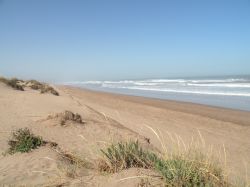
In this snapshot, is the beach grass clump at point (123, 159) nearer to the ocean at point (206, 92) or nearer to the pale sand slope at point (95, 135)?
the pale sand slope at point (95, 135)

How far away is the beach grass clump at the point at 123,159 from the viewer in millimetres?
4934

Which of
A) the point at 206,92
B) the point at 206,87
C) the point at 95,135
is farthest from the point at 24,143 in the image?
the point at 206,87

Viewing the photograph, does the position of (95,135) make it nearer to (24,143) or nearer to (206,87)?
(24,143)

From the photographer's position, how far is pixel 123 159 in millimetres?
4973

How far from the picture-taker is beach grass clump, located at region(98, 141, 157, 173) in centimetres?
493

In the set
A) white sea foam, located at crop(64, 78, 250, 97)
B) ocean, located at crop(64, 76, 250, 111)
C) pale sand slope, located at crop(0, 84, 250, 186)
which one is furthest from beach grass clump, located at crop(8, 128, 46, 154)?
white sea foam, located at crop(64, 78, 250, 97)

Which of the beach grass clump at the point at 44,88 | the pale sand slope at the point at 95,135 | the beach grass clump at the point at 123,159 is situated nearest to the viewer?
the beach grass clump at the point at 123,159

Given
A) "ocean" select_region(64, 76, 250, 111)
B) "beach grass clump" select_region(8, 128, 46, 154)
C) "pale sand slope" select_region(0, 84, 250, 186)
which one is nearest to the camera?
"pale sand slope" select_region(0, 84, 250, 186)

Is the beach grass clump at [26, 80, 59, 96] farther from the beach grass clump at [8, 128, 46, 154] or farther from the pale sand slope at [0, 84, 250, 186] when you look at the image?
the beach grass clump at [8, 128, 46, 154]

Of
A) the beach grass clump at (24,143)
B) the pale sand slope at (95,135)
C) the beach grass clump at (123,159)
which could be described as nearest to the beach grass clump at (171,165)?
the beach grass clump at (123,159)

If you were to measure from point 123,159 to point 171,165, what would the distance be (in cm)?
95

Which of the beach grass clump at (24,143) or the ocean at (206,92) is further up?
the beach grass clump at (24,143)

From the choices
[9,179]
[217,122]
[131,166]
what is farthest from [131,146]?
[217,122]

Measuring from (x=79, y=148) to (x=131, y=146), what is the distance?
3068mm
